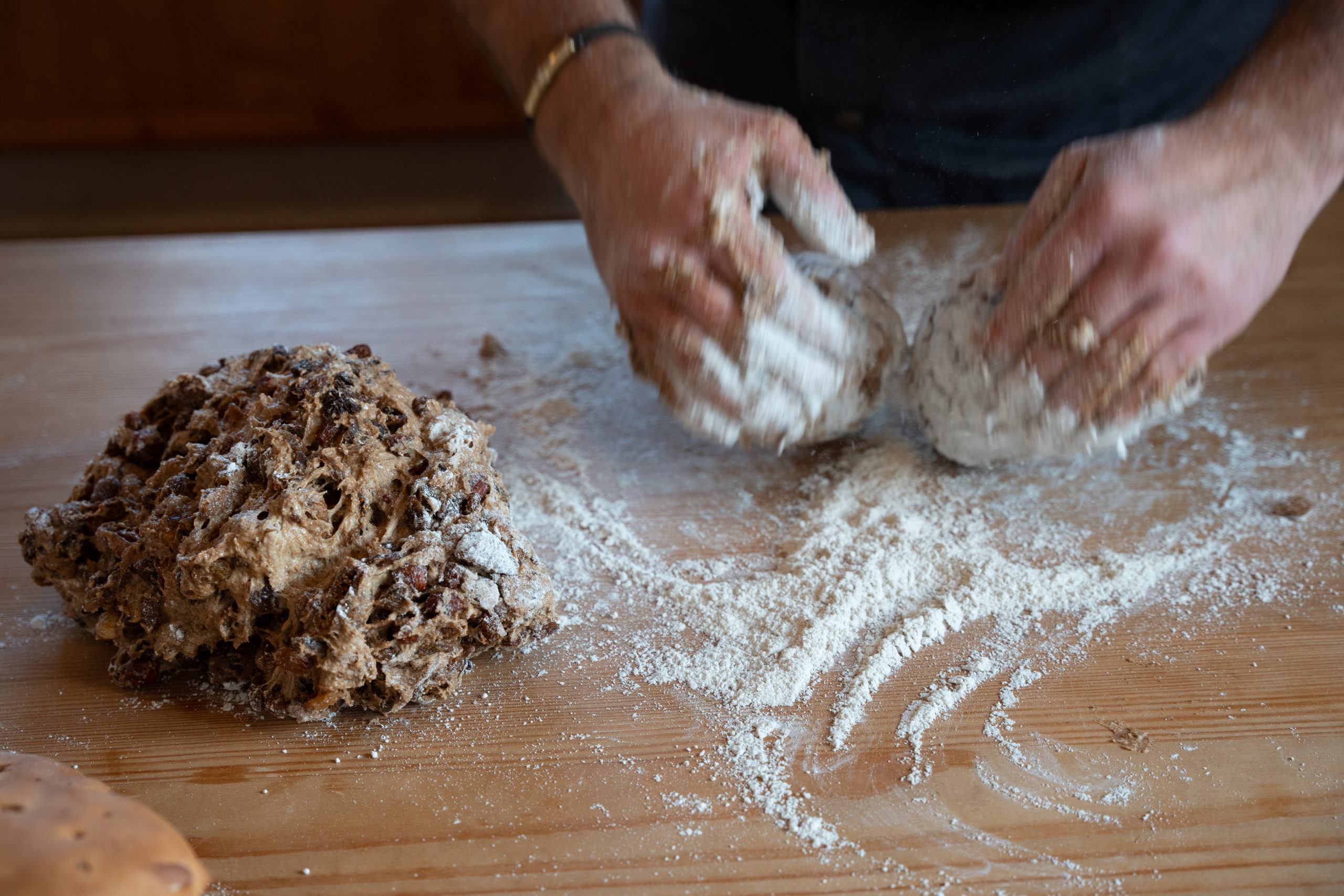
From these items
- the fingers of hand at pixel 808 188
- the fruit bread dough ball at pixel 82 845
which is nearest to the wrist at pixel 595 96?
the fingers of hand at pixel 808 188

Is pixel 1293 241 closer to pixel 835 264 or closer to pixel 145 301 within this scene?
pixel 835 264

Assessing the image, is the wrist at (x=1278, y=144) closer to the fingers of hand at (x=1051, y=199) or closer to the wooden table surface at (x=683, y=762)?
the fingers of hand at (x=1051, y=199)

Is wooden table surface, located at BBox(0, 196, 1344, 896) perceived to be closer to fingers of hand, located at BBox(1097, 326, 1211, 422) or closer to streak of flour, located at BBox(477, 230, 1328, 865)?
streak of flour, located at BBox(477, 230, 1328, 865)

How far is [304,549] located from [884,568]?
1.76ft

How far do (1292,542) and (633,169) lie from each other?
76 cm

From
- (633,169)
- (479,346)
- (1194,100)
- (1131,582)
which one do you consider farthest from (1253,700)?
(479,346)

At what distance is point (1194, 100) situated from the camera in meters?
1.30

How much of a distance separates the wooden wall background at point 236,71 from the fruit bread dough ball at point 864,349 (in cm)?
197

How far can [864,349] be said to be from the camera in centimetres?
Result: 103

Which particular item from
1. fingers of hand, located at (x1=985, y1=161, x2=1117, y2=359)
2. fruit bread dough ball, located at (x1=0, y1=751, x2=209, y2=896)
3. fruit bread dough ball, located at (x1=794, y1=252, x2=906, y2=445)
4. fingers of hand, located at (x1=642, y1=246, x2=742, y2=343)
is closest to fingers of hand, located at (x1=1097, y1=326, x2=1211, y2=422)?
fingers of hand, located at (x1=985, y1=161, x2=1117, y2=359)

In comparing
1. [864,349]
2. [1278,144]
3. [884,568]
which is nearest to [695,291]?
[864,349]

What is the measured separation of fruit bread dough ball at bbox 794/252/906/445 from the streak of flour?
71mm

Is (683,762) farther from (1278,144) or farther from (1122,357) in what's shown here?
(1278,144)

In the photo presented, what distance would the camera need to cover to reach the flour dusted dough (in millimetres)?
800
